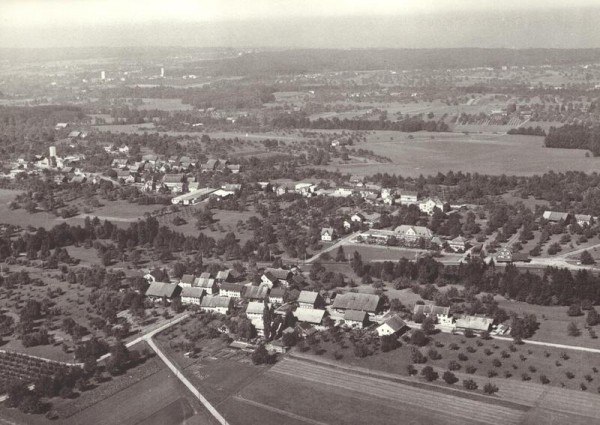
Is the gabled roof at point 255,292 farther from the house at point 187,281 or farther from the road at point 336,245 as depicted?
the road at point 336,245

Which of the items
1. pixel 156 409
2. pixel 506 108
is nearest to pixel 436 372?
pixel 156 409

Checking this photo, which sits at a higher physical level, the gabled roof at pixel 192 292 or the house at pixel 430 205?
the house at pixel 430 205

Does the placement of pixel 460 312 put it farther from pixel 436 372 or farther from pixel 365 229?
pixel 365 229

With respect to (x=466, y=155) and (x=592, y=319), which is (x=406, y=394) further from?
(x=466, y=155)

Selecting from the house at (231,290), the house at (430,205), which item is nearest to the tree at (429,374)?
the house at (231,290)

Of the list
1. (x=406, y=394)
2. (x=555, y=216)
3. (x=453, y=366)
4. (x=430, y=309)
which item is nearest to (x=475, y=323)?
(x=430, y=309)

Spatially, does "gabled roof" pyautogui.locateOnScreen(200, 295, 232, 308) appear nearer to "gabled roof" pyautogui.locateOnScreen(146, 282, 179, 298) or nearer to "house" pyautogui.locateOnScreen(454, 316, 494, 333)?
"gabled roof" pyautogui.locateOnScreen(146, 282, 179, 298)
